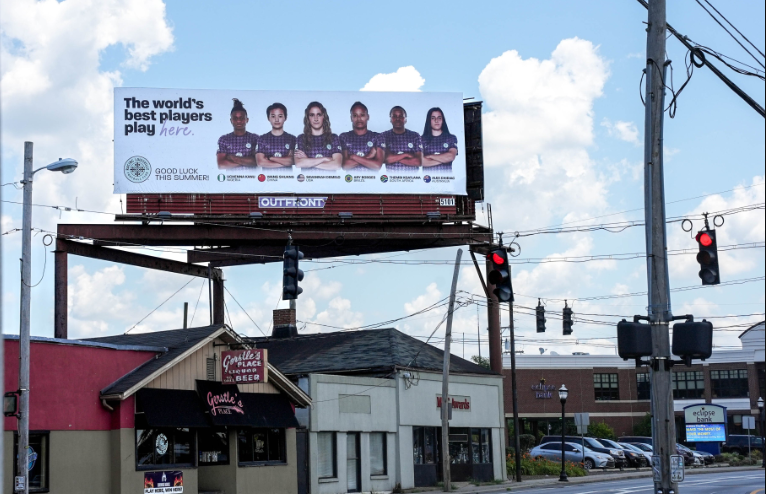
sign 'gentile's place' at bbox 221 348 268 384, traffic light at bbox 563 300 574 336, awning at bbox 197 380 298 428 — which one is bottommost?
awning at bbox 197 380 298 428

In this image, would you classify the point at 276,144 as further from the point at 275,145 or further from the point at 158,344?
the point at 158,344

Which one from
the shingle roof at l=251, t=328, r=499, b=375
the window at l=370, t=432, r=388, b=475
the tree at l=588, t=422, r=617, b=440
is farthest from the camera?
the tree at l=588, t=422, r=617, b=440

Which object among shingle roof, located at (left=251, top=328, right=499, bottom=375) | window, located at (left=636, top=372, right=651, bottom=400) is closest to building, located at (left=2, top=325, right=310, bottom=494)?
shingle roof, located at (left=251, top=328, right=499, bottom=375)

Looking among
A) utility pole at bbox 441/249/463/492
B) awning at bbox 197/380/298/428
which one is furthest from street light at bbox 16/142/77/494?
utility pole at bbox 441/249/463/492

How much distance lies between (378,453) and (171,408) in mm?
11574

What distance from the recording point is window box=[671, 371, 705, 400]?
82.3 metres

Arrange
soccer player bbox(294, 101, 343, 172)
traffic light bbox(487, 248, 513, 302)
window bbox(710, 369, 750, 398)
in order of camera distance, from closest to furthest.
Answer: traffic light bbox(487, 248, 513, 302) < soccer player bbox(294, 101, 343, 172) < window bbox(710, 369, 750, 398)

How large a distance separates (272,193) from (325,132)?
13.8ft

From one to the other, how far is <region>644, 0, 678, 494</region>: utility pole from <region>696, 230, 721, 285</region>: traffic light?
1.35 metres

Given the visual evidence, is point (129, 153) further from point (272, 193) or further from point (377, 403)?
point (377, 403)

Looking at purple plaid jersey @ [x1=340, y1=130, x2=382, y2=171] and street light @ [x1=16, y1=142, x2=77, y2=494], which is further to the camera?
purple plaid jersey @ [x1=340, y1=130, x2=382, y2=171]

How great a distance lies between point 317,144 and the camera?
45.4 meters

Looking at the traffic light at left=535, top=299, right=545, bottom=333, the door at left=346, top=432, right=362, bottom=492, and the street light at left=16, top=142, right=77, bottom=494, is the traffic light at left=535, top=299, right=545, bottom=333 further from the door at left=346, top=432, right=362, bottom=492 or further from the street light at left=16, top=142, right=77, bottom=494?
the street light at left=16, top=142, right=77, bottom=494

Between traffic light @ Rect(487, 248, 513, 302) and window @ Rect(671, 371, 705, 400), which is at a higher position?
traffic light @ Rect(487, 248, 513, 302)
